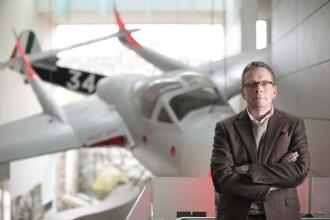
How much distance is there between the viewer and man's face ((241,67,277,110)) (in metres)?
0.97

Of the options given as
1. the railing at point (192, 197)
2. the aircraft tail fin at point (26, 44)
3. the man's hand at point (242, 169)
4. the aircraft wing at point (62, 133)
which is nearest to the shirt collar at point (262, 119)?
the man's hand at point (242, 169)

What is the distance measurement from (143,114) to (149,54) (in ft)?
1.81

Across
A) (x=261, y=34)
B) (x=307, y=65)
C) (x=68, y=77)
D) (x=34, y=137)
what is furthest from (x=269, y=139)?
(x=68, y=77)

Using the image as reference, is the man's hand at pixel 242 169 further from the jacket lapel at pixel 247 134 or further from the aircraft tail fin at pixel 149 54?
the aircraft tail fin at pixel 149 54

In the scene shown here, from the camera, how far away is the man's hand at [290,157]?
3.21 ft

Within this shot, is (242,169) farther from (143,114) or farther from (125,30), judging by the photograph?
(125,30)

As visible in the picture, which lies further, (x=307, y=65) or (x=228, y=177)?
(x=307, y=65)

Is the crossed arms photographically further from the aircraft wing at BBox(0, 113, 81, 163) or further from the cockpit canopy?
the aircraft wing at BBox(0, 113, 81, 163)

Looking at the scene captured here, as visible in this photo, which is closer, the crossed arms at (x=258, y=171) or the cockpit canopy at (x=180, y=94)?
the crossed arms at (x=258, y=171)

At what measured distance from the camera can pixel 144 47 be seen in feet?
12.4

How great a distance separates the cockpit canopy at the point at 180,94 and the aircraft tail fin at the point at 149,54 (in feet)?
0.73

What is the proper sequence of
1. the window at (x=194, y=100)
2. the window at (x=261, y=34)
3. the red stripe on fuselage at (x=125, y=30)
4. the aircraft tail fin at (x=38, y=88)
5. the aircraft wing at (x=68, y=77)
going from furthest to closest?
the aircraft wing at (x=68, y=77), the aircraft tail fin at (x=38, y=88), the red stripe on fuselage at (x=125, y=30), the window at (x=194, y=100), the window at (x=261, y=34)

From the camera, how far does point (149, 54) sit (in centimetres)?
383

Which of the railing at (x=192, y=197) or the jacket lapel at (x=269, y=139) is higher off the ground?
the jacket lapel at (x=269, y=139)
